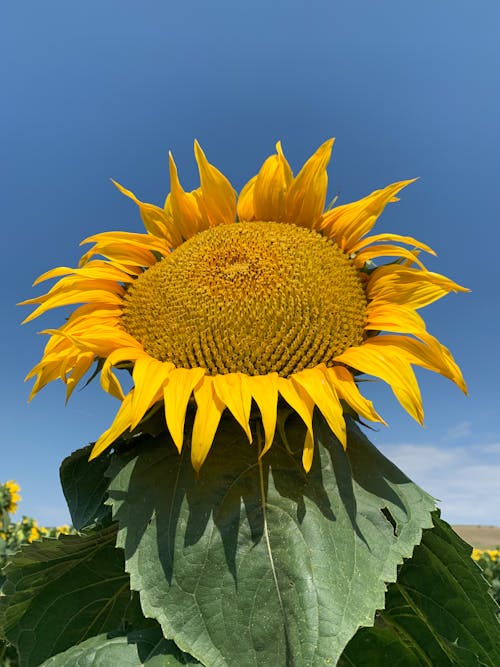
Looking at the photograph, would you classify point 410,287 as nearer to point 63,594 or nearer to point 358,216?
point 358,216

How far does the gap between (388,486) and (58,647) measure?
1.45 meters

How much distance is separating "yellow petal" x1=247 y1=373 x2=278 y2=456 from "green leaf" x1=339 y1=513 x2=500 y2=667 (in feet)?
2.57

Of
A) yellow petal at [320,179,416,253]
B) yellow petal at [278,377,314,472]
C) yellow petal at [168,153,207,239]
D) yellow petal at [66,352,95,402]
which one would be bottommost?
yellow petal at [278,377,314,472]

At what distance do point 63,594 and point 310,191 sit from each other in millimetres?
1804

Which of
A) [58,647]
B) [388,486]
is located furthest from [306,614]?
[58,647]

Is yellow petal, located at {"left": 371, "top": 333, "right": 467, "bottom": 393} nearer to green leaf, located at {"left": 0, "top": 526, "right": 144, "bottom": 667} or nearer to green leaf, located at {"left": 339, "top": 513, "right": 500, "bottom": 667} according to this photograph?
green leaf, located at {"left": 339, "top": 513, "right": 500, "bottom": 667}

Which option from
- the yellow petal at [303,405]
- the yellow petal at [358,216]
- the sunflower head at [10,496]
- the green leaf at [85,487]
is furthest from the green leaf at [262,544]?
the sunflower head at [10,496]

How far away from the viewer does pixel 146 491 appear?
192 cm

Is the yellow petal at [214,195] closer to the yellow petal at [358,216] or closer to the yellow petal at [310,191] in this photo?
the yellow petal at [310,191]

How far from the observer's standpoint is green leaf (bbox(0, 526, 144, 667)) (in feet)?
8.22

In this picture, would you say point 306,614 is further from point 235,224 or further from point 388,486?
point 235,224

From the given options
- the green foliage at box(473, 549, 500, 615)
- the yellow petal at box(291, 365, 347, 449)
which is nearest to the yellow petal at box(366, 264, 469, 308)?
the yellow petal at box(291, 365, 347, 449)

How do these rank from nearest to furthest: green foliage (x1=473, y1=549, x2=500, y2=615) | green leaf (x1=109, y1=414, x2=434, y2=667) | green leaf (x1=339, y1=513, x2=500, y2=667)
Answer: green leaf (x1=109, y1=414, x2=434, y2=667)
green leaf (x1=339, y1=513, x2=500, y2=667)
green foliage (x1=473, y1=549, x2=500, y2=615)

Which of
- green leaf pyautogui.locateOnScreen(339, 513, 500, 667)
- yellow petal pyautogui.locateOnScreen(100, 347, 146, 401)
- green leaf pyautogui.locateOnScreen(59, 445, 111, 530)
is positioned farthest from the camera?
green leaf pyautogui.locateOnScreen(59, 445, 111, 530)
